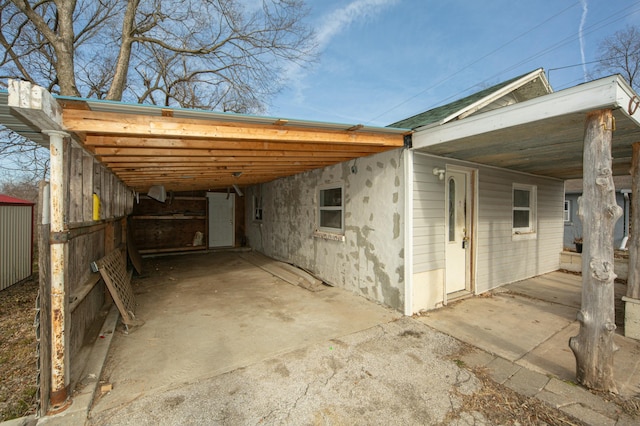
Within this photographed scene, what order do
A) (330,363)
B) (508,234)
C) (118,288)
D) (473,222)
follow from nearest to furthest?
(330,363), (118,288), (473,222), (508,234)

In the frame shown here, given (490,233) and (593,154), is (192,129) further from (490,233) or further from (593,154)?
(490,233)

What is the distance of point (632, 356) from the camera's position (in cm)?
298

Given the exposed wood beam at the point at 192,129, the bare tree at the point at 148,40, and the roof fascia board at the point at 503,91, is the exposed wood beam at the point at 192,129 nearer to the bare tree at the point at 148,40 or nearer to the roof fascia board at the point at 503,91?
the roof fascia board at the point at 503,91

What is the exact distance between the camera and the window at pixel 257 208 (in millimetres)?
9922

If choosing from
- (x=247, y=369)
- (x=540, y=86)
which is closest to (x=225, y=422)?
(x=247, y=369)

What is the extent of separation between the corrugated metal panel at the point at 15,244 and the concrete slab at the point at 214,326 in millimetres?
2603

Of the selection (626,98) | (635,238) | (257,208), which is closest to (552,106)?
(626,98)

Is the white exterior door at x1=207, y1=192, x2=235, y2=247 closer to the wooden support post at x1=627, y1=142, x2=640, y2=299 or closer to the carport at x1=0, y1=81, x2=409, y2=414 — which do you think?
the carport at x1=0, y1=81, x2=409, y2=414

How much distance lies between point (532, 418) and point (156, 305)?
16.4ft

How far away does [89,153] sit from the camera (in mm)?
3316

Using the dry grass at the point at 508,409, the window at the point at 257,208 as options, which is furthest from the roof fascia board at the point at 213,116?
the window at the point at 257,208

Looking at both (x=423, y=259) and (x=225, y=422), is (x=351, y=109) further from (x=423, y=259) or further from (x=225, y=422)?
(x=225, y=422)

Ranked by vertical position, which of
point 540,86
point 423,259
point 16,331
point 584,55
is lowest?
point 16,331

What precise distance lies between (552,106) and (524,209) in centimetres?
468
